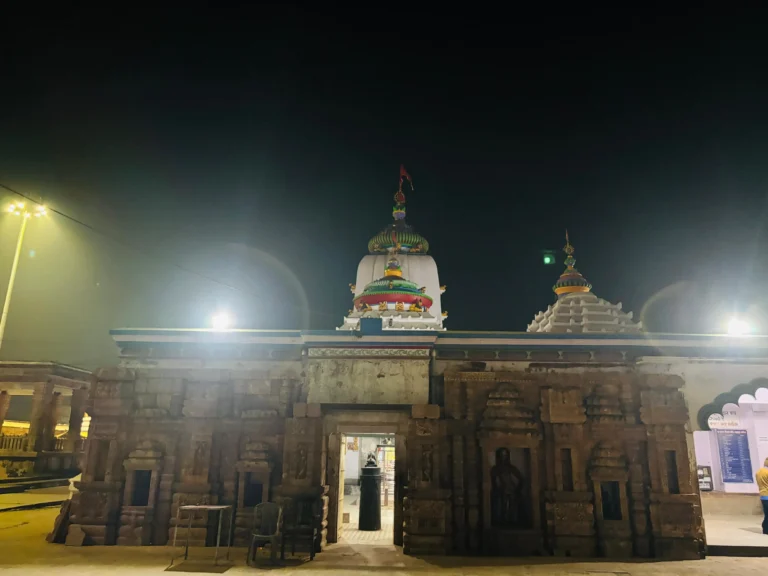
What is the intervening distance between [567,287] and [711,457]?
9960 millimetres

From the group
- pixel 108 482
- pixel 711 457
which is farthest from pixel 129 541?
pixel 711 457

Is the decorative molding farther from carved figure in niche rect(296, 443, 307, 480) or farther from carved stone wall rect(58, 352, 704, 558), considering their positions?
carved figure in niche rect(296, 443, 307, 480)

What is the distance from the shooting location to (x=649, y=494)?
11.7m

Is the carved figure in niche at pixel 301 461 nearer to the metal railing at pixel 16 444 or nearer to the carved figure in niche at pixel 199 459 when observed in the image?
the carved figure in niche at pixel 199 459

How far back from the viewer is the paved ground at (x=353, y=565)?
9797 millimetres

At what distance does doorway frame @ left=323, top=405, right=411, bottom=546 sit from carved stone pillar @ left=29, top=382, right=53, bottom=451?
22311mm

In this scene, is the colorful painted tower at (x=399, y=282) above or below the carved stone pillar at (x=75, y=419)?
above

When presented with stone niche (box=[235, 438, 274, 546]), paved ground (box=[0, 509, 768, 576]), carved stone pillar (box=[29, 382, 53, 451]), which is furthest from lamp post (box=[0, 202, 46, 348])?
stone niche (box=[235, 438, 274, 546])

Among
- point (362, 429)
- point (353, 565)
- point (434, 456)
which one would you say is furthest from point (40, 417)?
point (434, 456)

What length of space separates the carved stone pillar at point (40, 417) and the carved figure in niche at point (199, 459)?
2001cm

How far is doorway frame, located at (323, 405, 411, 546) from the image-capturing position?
12.3m

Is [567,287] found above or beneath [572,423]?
above

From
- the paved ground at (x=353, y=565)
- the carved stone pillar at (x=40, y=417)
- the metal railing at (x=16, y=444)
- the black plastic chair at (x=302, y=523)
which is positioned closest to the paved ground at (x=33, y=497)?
the carved stone pillar at (x=40, y=417)

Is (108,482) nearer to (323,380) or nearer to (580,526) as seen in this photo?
(323,380)
